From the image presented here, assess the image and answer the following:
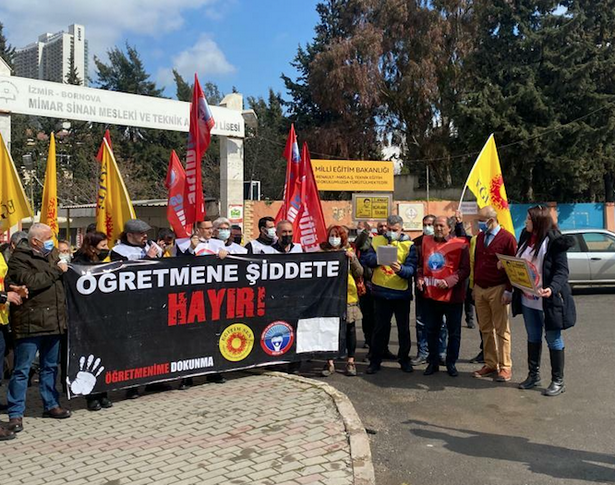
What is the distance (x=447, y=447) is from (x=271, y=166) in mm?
33086

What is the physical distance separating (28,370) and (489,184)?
246 inches

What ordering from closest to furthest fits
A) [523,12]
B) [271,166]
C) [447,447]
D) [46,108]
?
[447,447] → [46,108] → [523,12] → [271,166]

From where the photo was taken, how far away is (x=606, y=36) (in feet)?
83.4

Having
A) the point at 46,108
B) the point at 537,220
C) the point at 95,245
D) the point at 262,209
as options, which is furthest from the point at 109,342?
the point at 262,209

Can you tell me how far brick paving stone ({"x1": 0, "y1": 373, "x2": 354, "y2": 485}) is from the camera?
13.5 feet

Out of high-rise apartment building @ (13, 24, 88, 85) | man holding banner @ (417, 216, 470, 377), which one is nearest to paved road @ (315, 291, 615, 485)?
man holding banner @ (417, 216, 470, 377)

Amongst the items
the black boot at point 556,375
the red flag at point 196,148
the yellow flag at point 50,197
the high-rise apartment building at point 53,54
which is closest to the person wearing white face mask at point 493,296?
the black boot at point 556,375

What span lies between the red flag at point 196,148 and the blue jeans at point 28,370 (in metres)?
2.14

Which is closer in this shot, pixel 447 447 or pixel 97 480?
pixel 97 480

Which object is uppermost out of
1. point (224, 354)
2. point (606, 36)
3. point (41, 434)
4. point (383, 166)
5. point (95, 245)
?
point (606, 36)

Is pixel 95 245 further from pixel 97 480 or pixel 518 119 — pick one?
pixel 518 119

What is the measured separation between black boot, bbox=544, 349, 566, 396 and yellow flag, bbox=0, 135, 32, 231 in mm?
6357

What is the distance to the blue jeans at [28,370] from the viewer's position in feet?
16.8

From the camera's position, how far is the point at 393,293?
6.88m
